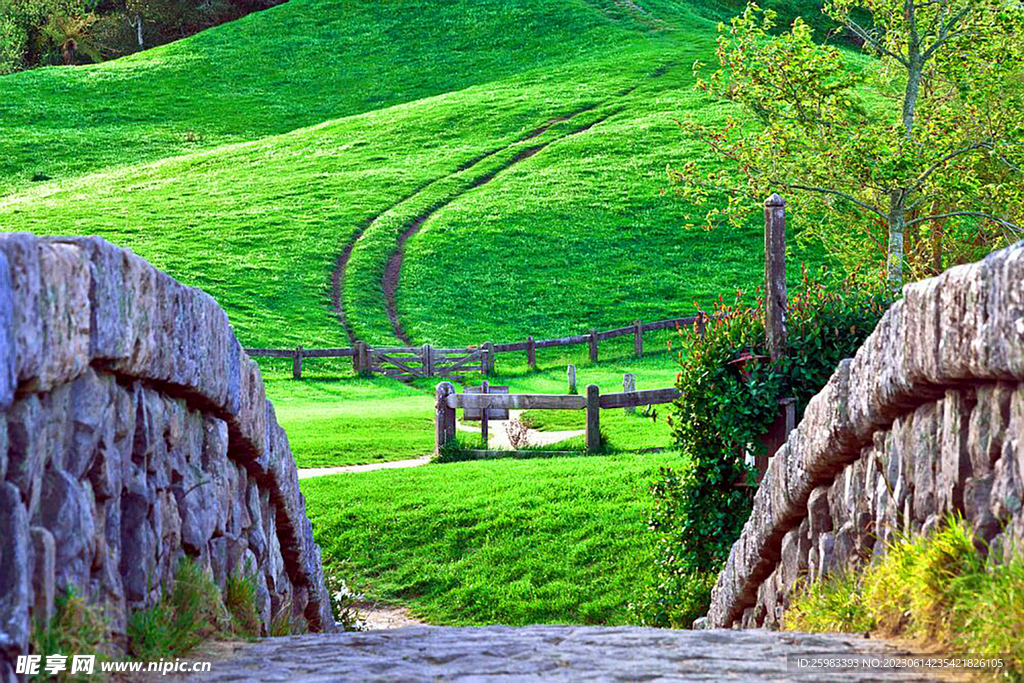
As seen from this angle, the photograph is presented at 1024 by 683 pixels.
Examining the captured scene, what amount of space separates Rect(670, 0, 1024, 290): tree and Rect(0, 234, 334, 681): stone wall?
12.6 m

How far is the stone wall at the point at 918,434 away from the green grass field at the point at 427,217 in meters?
5.29

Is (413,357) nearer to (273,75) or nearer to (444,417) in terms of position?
(444,417)

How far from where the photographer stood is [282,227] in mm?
40812

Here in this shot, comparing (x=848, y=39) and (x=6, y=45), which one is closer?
(x=6, y=45)

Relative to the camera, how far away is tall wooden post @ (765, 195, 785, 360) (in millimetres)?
9695

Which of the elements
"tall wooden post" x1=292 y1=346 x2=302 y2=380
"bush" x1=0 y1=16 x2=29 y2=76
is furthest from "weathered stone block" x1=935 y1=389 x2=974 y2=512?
"bush" x1=0 y1=16 x2=29 y2=76

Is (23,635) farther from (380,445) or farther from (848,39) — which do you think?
(848,39)

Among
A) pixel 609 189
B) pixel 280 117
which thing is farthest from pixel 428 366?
pixel 280 117

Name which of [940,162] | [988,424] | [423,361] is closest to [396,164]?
[423,361]

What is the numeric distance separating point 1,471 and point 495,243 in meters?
36.6

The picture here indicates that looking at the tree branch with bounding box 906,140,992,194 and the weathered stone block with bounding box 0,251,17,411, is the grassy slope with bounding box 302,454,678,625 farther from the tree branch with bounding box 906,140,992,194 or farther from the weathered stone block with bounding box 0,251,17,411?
the weathered stone block with bounding box 0,251,17,411

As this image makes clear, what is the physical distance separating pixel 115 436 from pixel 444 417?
48.0 feet

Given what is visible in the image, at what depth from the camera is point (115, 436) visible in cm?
418

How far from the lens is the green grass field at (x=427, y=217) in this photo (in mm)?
13672
